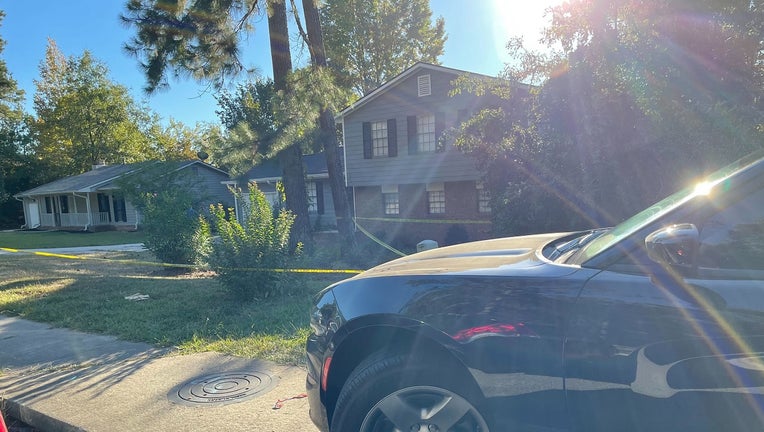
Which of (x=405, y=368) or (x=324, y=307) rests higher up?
(x=324, y=307)

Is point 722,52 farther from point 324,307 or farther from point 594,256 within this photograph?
point 324,307

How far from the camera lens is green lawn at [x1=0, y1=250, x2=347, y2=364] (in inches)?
201

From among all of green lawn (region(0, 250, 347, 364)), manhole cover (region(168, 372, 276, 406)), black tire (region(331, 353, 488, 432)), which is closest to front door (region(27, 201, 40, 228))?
green lawn (region(0, 250, 347, 364))

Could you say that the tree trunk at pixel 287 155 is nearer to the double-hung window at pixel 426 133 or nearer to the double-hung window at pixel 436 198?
the double-hung window at pixel 426 133

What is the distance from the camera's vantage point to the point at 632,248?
190cm

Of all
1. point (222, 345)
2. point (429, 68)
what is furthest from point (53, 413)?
point (429, 68)

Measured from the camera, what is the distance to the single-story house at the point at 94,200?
2861cm

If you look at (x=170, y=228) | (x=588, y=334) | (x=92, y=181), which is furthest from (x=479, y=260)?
(x=92, y=181)

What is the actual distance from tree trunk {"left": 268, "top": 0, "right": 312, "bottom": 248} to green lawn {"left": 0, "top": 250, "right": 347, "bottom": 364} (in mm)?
2595

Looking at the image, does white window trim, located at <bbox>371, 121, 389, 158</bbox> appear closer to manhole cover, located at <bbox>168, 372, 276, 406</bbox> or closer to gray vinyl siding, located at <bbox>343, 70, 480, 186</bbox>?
gray vinyl siding, located at <bbox>343, 70, 480, 186</bbox>

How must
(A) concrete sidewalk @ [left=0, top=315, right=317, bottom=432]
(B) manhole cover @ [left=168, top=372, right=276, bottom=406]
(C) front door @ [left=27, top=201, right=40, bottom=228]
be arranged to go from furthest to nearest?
(C) front door @ [left=27, top=201, right=40, bottom=228] → (B) manhole cover @ [left=168, top=372, right=276, bottom=406] → (A) concrete sidewalk @ [left=0, top=315, right=317, bottom=432]

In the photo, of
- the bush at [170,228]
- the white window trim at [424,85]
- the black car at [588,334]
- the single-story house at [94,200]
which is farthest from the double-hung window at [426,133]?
the single-story house at [94,200]

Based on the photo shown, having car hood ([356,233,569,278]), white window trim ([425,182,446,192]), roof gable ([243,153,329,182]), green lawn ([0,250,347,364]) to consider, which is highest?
roof gable ([243,153,329,182])

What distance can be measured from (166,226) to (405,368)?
9920mm
